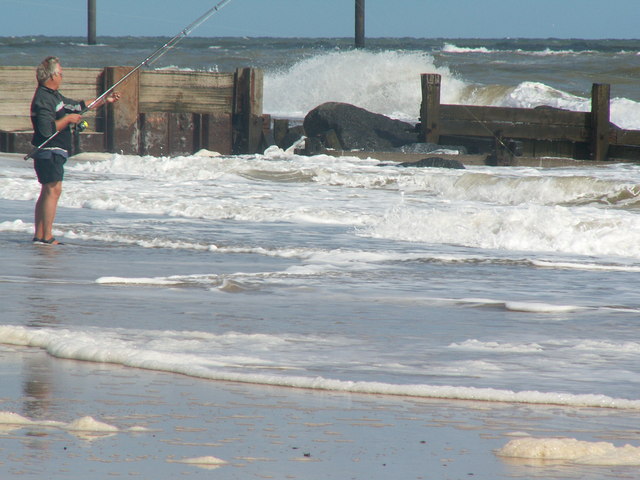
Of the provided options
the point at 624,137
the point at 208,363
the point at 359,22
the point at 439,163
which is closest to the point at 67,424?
the point at 208,363

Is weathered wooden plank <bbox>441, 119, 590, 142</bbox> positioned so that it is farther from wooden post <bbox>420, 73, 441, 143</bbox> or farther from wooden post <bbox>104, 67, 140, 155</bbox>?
wooden post <bbox>104, 67, 140, 155</bbox>

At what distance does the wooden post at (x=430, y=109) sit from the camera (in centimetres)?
1769

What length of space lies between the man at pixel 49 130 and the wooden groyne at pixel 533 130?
10.00 metres

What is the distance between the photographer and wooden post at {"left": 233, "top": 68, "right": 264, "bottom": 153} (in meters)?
16.6

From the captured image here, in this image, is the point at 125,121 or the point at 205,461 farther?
the point at 125,121

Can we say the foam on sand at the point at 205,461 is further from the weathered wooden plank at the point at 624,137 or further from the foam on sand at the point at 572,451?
the weathered wooden plank at the point at 624,137

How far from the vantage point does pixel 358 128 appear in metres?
19.2

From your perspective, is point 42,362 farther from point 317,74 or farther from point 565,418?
point 317,74

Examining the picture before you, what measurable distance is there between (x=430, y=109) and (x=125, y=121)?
519 centimetres

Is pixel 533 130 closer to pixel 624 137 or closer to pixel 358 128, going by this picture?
pixel 624 137

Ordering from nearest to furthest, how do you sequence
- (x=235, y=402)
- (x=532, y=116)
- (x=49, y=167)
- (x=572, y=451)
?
(x=572, y=451) → (x=235, y=402) → (x=49, y=167) → (x=532, y=116)

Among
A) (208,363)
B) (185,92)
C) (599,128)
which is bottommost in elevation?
(208,363)

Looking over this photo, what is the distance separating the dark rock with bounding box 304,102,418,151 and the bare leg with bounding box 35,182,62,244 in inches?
434

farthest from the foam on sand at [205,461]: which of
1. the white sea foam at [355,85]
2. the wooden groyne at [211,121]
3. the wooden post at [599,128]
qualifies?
the white sea foam at [355,85]
